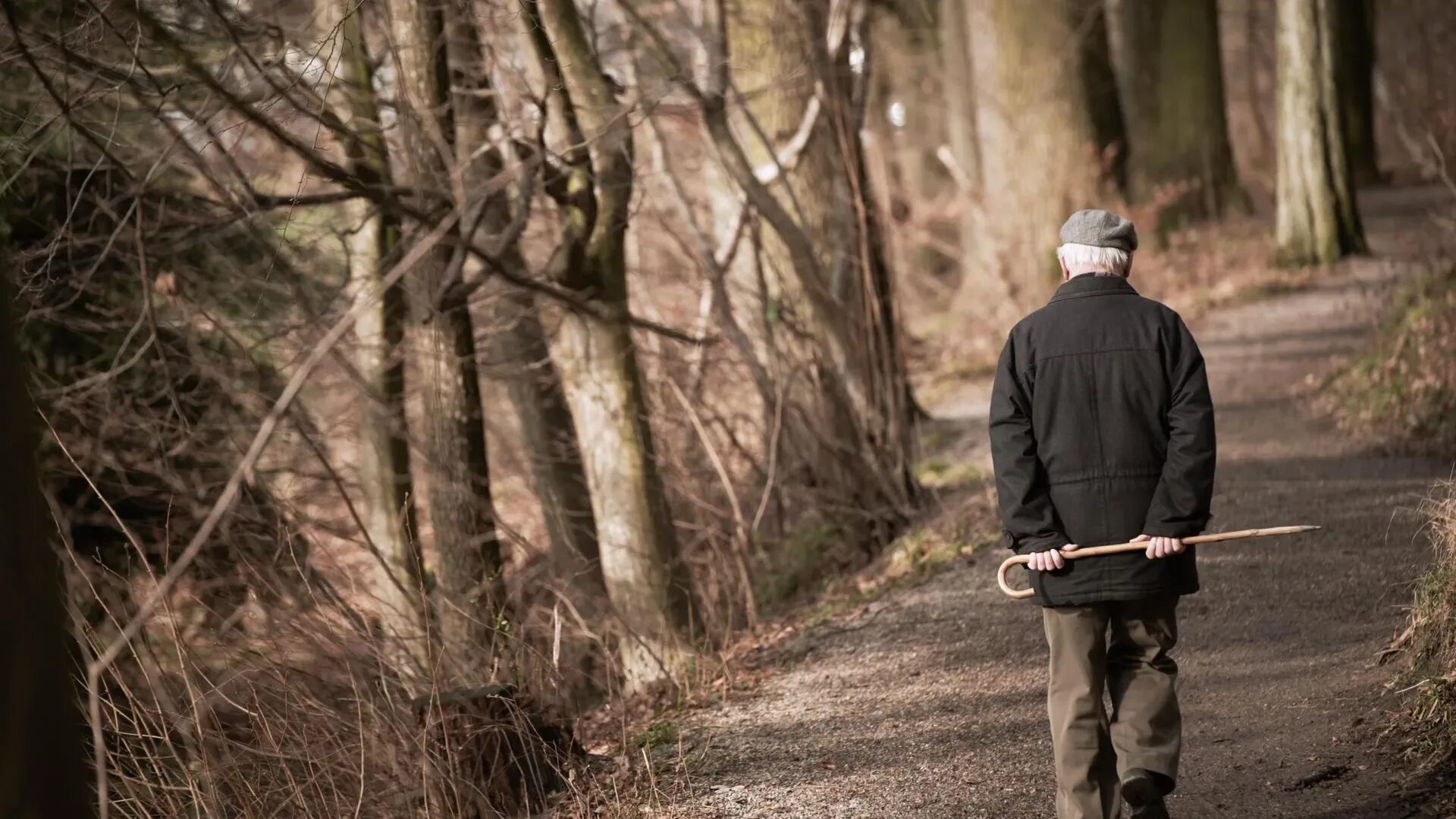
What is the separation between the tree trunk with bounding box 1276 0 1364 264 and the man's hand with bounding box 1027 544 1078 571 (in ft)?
42.4

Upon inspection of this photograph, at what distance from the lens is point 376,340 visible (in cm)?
954

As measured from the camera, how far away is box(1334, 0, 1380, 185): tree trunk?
2088cm

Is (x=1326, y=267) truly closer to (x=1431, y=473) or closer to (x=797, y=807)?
(x=1431, y=473)

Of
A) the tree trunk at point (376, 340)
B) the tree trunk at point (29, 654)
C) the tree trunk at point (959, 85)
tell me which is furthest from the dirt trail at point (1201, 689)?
the tree trunk at point (959, 85)

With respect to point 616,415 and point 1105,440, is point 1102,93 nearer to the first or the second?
point 616,415

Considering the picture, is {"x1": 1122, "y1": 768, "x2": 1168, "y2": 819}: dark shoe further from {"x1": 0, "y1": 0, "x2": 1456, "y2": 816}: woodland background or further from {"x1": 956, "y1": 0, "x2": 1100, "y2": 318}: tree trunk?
{"x1": 956, "y1": 0, "x2": 1100, "y2": 318}: tree trunk

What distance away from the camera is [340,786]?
554 cm

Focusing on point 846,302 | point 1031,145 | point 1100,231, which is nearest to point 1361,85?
point 1031,145

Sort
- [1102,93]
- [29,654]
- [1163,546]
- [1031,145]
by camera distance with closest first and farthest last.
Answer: [29,654] → [1163,546] → [1031,145] → [1102,93]

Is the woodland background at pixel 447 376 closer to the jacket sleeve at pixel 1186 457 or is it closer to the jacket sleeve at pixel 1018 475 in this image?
the jacket sleeve at pixel 1186 457

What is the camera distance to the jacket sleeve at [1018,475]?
13.7ft

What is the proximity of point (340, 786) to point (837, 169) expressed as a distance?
246 inches

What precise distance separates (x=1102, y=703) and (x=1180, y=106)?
17683 millimetres

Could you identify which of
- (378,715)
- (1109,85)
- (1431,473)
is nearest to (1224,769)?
(378,715)
